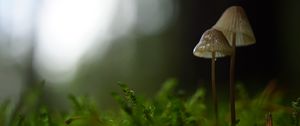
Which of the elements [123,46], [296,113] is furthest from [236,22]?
[123,46]

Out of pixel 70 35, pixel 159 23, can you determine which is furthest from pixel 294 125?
pixel 70 35

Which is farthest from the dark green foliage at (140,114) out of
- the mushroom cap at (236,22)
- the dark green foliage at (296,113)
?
the mushroom cap at (236,22)

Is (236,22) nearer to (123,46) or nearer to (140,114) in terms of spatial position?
(140,114)

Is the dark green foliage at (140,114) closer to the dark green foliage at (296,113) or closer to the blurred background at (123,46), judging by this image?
the dark green foliage at (296,113)

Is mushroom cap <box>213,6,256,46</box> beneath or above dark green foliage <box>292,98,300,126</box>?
above

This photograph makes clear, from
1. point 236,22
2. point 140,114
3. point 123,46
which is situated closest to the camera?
point 140,114

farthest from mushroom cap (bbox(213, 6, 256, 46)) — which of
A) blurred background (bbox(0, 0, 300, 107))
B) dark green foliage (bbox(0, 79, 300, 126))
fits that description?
blurred background (bbox(0, 0, 300, 107))

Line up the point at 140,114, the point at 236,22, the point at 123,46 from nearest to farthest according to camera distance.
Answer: the point at 140,114
the point at 236,22
the point at 123,46

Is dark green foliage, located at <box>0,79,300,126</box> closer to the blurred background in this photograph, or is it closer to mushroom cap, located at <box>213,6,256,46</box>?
mushroom cap, located at <box>213,6,256,46</box>

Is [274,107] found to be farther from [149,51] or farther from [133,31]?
[133,31]
